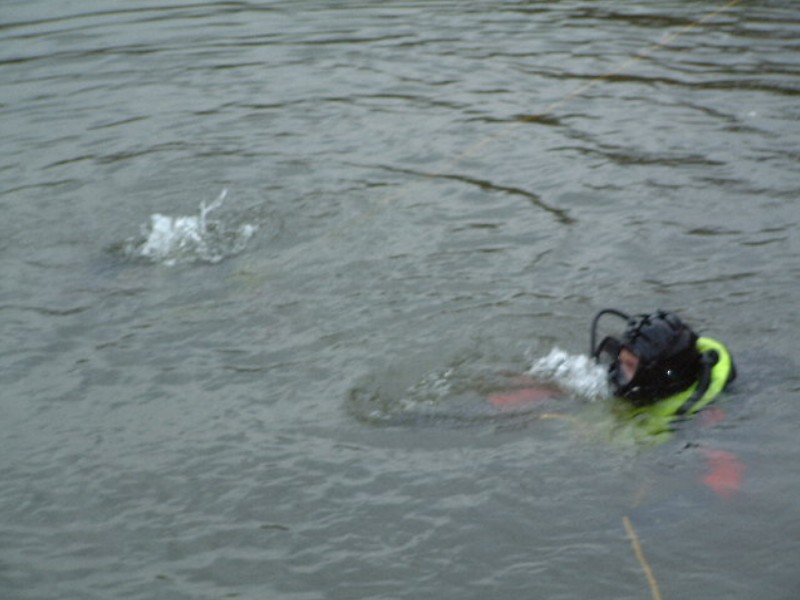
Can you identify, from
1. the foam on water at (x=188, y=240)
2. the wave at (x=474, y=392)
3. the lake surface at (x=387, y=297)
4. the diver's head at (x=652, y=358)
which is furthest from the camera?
the foam on water at (x=188, y=240)

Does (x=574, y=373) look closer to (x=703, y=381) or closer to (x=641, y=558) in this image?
(x=703, y=381)

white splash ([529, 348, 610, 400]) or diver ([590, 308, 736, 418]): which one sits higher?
diver ([590, 308, 736, 418])

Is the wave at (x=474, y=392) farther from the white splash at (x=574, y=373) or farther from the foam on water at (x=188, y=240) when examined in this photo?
the foam on water at (x=188, y=240)

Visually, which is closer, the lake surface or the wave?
the lake surface

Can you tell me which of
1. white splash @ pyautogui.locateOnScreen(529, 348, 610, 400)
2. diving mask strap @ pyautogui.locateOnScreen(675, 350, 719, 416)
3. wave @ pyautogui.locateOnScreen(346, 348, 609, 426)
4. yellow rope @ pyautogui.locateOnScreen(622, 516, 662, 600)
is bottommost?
yellow rope @ pyautogui.locateOnScreen(622, 516, 662, 600)

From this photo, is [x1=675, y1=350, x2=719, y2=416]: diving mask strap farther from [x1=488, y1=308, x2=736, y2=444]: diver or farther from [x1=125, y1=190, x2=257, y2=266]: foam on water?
[x1=125, y1=190, x2=257, y2=266]: foam on water

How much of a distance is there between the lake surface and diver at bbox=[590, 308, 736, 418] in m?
0.19

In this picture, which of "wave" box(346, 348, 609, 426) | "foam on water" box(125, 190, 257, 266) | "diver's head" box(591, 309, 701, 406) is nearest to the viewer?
"diver's head" box(591, 309, 701, 406)

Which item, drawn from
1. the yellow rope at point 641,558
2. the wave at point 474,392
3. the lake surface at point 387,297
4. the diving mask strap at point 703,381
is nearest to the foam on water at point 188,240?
the lake surface at point 387,297

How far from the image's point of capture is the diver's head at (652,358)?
5.92 m

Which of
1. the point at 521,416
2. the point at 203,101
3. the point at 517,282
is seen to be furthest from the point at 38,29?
the point at 521,416

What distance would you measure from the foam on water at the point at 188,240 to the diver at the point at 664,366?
2.96 meters

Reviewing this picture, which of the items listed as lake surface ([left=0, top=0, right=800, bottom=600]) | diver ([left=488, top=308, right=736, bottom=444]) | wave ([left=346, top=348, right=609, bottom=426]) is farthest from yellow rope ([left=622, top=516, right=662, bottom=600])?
wave ([left=346, top=348, right=609, bottom=426])

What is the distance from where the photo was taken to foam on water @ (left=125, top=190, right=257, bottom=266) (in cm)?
817
